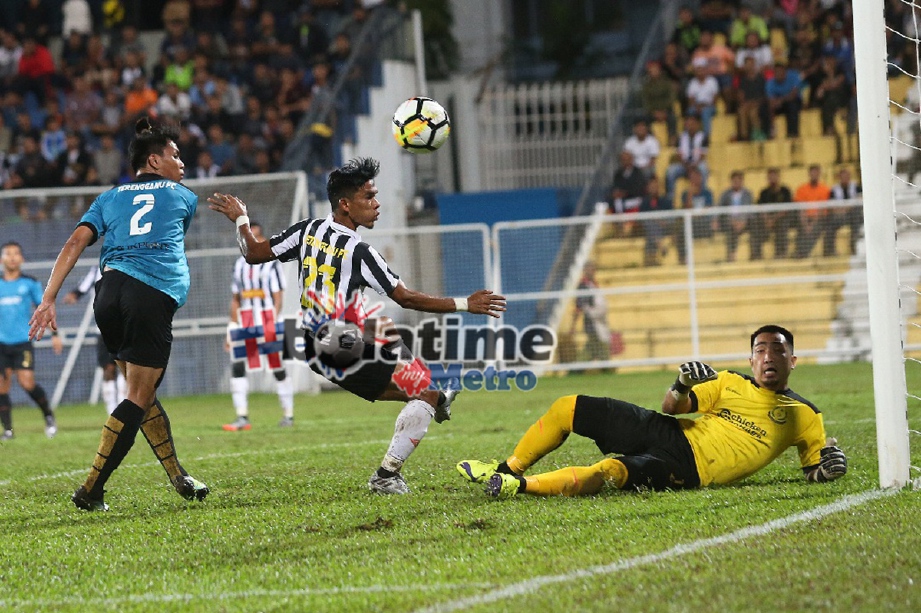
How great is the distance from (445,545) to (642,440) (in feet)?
5.68

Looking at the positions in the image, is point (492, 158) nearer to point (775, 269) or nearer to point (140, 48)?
point (140, 48)

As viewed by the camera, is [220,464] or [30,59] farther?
[30,59]

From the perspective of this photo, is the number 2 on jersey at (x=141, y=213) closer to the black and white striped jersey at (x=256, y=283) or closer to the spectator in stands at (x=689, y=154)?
the black and white striped jersey at (x=256, y=283)

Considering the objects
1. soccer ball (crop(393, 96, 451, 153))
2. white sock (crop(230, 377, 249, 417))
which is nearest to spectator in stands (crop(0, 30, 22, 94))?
white sock (crop(230, 377, 249, 417))

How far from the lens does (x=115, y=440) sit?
24.1 ft

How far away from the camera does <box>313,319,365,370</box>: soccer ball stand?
7.34 metres

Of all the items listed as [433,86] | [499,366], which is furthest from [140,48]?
[499,366]

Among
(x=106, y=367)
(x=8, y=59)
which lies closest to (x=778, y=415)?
(x=106, y=367)

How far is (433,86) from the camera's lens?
26.6 meters

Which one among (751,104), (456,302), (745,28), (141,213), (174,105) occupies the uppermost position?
(745,28)

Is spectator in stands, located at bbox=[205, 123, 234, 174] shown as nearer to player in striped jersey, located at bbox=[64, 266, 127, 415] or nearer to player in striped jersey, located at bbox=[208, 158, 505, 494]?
player in striped jersey, located at bbox=[64, 266, 127, 415]

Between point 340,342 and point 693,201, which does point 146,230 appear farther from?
point 693,201

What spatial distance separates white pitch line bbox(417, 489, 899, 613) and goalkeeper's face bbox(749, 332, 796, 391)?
2.58 feet

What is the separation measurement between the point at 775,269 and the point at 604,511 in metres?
13.0
